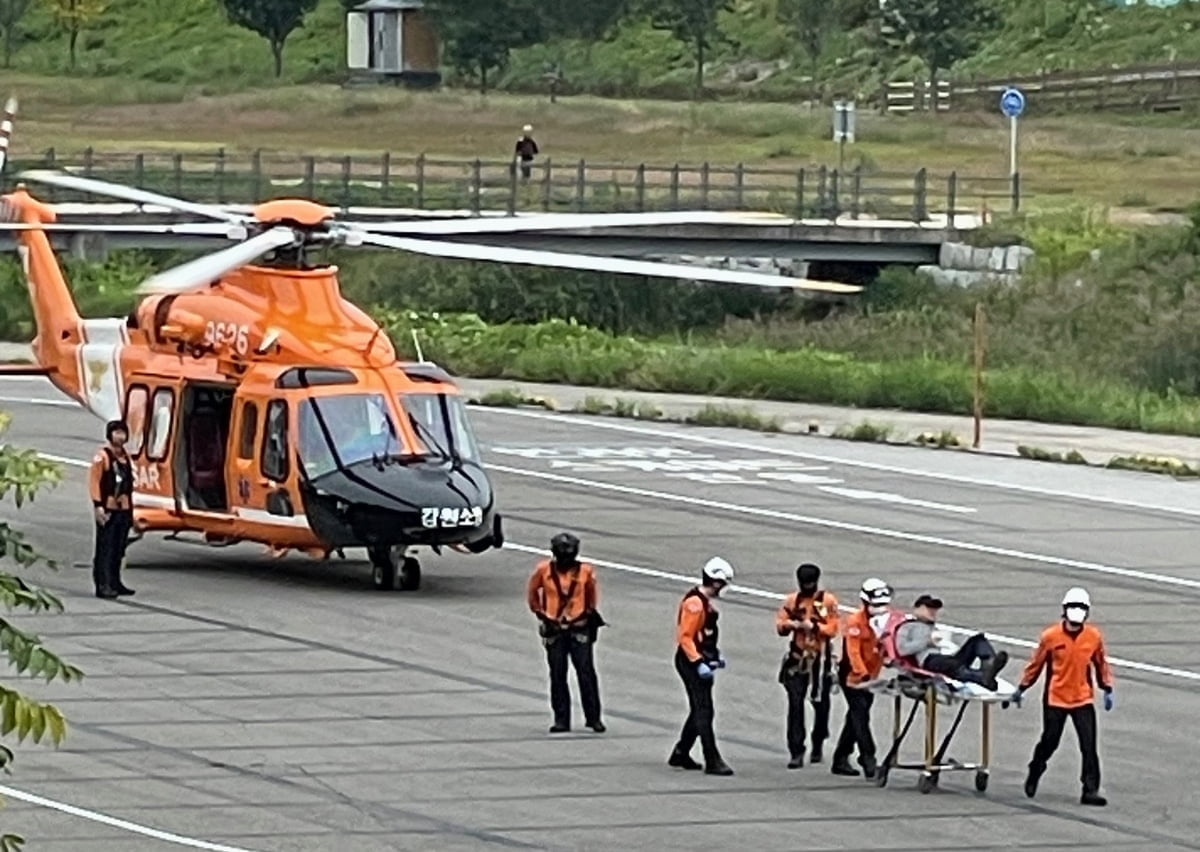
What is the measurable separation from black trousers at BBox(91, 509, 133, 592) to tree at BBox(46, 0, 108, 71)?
7881 centimetres

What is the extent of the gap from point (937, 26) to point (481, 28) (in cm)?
1546

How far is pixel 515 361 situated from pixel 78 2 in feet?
202

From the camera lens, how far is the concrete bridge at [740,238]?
178 feet

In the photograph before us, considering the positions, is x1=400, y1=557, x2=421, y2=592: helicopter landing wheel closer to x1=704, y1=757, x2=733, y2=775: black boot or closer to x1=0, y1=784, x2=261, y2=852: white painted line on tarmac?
x1=704, y1=757, x2=733, y2=775: black boot

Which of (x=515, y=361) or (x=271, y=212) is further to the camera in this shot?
(x=515, y=361)

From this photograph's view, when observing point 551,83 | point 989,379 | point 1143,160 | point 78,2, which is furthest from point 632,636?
point 78,2

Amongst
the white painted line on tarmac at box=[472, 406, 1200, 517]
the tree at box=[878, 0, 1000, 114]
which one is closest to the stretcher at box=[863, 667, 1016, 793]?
the white painted line on tarmac at box=[472, 406, 1200, 517]

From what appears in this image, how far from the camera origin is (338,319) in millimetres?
26625

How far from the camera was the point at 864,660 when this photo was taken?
18.4 meters

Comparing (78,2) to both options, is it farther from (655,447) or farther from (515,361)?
(655,447)

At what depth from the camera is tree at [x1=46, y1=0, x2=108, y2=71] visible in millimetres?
104625

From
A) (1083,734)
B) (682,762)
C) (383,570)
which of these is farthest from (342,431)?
(1083,734)

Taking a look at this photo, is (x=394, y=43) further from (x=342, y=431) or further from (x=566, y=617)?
(x=566, y=617)

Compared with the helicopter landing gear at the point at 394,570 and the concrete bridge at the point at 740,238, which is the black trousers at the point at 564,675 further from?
the concrete bridge at the point at 740,238
